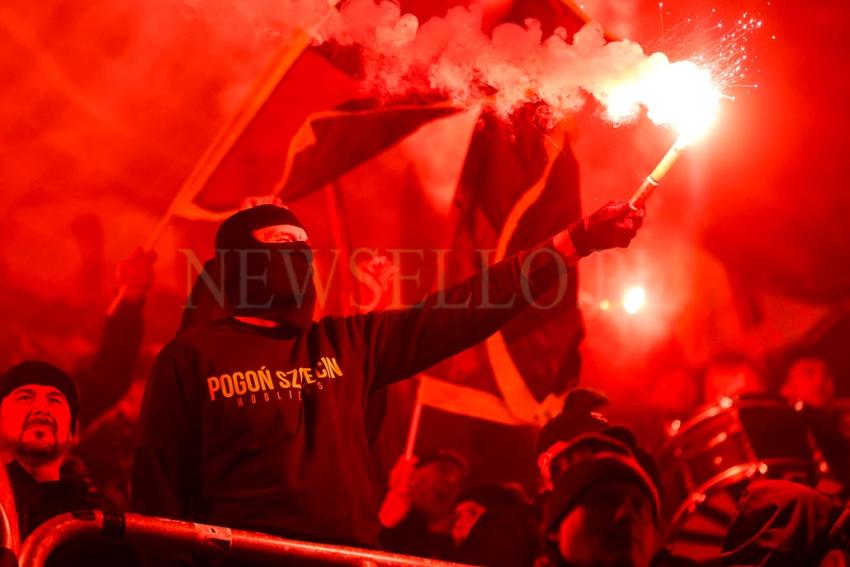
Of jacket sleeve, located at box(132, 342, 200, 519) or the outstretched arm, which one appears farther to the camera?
the outstretched arm

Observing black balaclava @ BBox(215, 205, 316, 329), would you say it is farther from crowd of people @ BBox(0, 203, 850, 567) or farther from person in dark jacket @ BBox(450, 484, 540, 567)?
person in dark jacket @ BBox(450, 484, 540, 567)

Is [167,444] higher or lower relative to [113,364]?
lower

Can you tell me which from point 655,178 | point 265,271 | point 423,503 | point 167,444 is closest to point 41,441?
point 167,444

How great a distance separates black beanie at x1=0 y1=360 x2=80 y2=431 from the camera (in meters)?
4.46

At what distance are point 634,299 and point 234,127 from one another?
251 cm

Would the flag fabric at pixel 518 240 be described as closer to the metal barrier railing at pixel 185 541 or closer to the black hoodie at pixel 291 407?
the black hoodie at pixel 291 407

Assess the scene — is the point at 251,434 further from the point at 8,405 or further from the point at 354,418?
the point at 8,405

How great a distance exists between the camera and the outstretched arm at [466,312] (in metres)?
3.65

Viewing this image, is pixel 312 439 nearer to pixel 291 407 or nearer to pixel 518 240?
pixel 291 407

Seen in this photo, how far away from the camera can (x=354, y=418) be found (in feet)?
11.5

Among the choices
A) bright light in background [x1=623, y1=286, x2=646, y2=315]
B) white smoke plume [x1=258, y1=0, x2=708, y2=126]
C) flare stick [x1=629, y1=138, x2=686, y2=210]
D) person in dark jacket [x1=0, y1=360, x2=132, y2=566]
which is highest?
white smoke plume [x1=258, y1=0, x2=708, y2=126]

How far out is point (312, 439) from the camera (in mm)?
3359

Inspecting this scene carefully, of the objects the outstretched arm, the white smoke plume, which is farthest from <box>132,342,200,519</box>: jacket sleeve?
the white smoke plume

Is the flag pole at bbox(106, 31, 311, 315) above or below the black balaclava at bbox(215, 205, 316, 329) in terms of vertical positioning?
above
